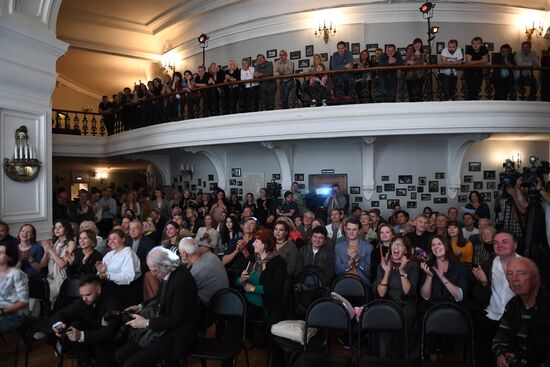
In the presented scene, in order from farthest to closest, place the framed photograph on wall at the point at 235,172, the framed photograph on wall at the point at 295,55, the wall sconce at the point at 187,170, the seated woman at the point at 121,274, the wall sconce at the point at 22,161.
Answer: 1. the wall sconce at the point at 187,170
2. the framed photograph on wall at the point at 235,172
3. the framed photograph on wall at the point at 295,55
4. the wall sconce at the point at 22,161
5. the seated woman at the point at 121,274

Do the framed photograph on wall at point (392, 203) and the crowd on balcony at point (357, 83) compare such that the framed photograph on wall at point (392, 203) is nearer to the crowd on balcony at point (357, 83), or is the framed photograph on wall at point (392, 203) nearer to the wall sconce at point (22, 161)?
the crowd on balcony at point (357, 83)

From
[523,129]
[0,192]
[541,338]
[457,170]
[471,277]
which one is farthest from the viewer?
[457,170]

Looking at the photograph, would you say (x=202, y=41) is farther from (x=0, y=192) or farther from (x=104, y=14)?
(x=0, y=192)

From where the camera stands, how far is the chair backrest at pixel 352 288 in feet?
13.3

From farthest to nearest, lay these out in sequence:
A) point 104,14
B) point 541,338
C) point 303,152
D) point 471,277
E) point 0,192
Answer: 1. point 104,14
2. point 303,152
3. point 0,192
4. point 471,277
5. point 541,338

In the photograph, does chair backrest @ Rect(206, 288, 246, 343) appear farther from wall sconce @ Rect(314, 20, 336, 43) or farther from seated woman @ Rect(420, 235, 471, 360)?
wall sconce @ Rect(314, 20, 336, 43)

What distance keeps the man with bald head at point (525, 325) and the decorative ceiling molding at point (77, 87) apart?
16397 mm

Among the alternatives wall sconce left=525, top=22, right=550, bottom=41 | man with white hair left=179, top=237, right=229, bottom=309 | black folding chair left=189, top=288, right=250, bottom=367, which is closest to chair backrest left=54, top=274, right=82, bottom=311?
man with white hair left=179, top=237, right=229, bottom=309

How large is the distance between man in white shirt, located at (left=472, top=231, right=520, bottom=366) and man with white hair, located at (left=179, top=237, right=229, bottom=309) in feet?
8.00

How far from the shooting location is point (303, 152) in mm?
10164

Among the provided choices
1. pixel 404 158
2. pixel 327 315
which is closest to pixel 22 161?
pixel 327 315

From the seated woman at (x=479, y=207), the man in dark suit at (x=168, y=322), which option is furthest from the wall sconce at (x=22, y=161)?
the seated woman at (x=479, y=207)

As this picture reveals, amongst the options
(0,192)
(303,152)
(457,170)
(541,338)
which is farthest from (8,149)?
(457,170)

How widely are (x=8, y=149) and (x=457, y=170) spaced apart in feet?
29.3
